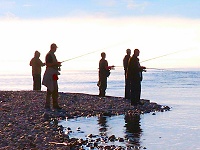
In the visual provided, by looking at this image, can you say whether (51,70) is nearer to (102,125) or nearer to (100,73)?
(102,125)

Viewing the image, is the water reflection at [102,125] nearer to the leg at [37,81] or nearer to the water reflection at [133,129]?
the water reflection at [133,129]

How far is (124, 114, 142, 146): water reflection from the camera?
10.0m

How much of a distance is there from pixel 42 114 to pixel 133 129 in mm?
3078

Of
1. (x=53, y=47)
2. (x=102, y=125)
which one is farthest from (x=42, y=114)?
(x=102, y=125)

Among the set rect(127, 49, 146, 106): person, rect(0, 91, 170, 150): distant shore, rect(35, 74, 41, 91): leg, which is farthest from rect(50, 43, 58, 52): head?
rect(35, 74, 41, 91): leg

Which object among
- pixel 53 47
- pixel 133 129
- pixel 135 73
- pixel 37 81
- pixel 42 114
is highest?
pixel 53 47

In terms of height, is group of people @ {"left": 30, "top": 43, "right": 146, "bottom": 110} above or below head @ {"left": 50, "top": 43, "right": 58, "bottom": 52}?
below

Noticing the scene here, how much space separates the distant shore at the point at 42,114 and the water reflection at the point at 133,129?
2.90 feet

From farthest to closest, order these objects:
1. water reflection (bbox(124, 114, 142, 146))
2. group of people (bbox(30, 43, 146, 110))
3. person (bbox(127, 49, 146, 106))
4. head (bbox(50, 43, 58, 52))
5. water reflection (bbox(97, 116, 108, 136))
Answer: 1. person (bbox(127, 49, 146, 106))
2. group of people (bbox(30, 43, 146, 110))
3. head (bbox(50, 43, 58, 52))
4. water reflection (bbox(97, 116, 108, 136))
5. water reflection (bbox(124, 114, 142, 146))

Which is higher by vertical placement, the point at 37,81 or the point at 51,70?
the point at 51,70

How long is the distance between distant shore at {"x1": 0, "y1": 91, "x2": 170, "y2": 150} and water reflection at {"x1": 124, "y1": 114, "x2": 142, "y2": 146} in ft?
2.90

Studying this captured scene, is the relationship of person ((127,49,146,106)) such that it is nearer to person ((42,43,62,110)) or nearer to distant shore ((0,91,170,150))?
distant shore ((0,91,170,150))

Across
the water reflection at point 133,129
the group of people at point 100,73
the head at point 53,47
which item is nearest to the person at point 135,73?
the group of people at point 100,73

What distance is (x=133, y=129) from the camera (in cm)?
1163
